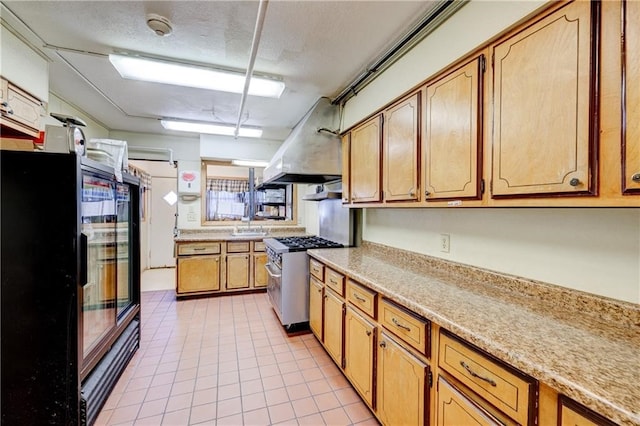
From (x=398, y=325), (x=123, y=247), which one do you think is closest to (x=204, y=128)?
(x=123, y=247)

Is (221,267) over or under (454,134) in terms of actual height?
under

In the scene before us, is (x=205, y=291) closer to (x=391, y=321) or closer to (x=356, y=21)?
(x=391, y=321)

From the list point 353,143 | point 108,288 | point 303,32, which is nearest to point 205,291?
point 108,288

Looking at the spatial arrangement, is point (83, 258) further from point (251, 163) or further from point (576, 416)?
point (251, 163)

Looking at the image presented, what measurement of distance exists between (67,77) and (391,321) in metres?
3.51

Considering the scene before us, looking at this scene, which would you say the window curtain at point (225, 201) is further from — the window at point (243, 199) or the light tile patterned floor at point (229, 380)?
the light tile patterned floor at point (229, 380)

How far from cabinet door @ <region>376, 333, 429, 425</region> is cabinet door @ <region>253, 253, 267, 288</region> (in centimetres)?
299

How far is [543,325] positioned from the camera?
3.43ft

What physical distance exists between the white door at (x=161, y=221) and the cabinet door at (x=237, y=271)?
243 centimetres

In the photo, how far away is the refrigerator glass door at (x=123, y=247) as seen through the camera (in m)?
2.31

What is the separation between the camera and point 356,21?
6.00 feet

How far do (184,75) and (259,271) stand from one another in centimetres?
291

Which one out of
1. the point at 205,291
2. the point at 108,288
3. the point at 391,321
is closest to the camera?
the point at 391,321

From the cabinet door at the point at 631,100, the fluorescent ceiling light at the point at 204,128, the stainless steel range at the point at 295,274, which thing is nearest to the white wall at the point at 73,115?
the fluorescent ceiling light at the point at 204,128
